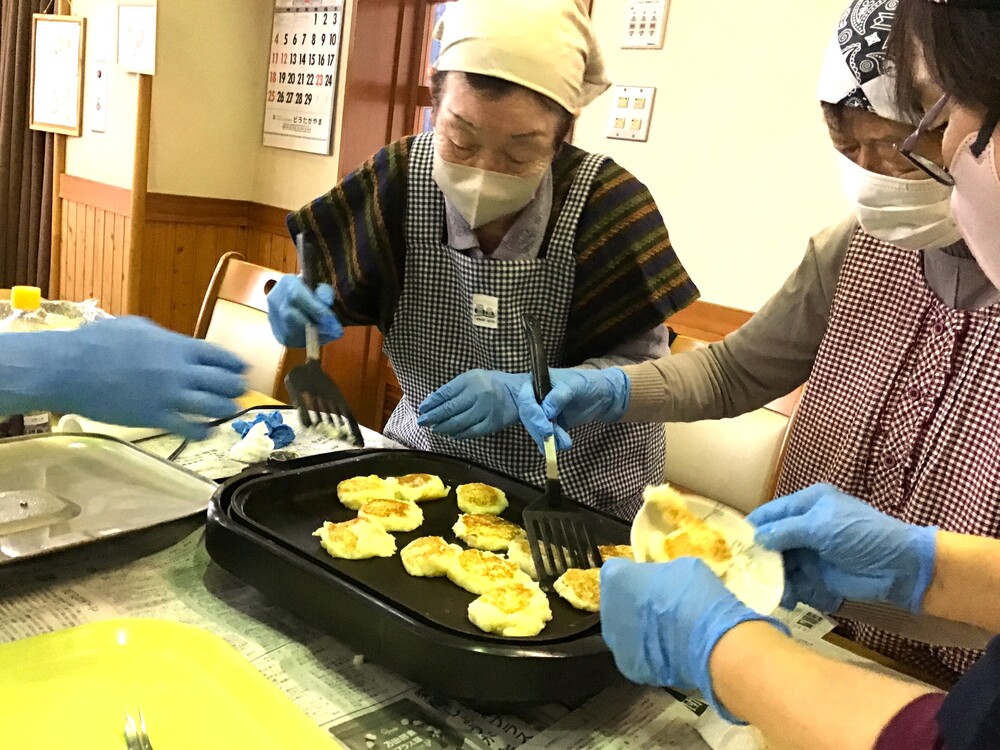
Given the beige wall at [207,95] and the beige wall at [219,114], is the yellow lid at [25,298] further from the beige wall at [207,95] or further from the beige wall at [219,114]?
the beige wall at [207,95]

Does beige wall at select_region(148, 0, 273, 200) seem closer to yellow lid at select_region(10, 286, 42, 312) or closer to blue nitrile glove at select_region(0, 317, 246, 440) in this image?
yellow lid at select_region(10, 286, 42, 312)

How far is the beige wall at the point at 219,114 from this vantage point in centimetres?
390

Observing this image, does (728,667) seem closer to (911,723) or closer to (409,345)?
(911,723)

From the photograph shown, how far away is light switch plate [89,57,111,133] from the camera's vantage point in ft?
13.7

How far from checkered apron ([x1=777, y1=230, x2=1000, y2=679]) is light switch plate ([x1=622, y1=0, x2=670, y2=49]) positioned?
1.48m

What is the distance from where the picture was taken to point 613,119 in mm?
2766

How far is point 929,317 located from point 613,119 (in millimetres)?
1702

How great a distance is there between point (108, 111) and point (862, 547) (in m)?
4.35

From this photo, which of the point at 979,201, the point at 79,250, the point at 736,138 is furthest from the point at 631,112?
the point at 79,250

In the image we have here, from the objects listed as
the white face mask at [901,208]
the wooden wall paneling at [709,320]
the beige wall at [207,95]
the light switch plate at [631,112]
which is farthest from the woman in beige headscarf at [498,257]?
the beige wall at [207,95]

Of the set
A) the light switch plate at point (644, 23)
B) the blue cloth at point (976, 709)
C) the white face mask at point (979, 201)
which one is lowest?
the blue cloth at point (976, 709)

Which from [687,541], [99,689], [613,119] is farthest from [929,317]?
[613,119]

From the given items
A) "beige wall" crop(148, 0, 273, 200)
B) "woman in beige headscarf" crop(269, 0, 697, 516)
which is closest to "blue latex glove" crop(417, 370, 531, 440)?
"woman in beige headscarf" crop(269, 0, 697, 516)

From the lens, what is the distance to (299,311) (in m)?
1.58
